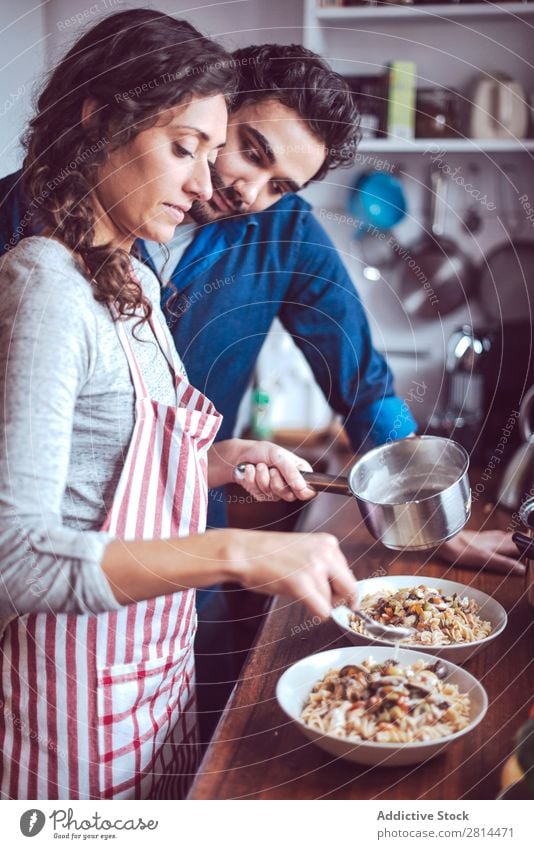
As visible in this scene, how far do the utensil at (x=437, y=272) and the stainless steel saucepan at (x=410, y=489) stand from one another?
919 millimetres

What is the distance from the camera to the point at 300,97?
33.5 inches

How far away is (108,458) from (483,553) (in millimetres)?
558

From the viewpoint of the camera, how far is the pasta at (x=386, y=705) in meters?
0.61

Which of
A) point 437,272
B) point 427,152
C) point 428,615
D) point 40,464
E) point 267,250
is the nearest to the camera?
point 40,464

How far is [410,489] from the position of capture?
834mm

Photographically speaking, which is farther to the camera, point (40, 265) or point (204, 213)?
point (204, 213)

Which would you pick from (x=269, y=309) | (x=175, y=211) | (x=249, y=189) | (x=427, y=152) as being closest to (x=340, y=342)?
(x=269, y=309)

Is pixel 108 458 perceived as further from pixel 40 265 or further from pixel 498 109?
pixel 498 109

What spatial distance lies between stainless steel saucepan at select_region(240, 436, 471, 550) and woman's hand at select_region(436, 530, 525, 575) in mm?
197

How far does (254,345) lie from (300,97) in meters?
0.30

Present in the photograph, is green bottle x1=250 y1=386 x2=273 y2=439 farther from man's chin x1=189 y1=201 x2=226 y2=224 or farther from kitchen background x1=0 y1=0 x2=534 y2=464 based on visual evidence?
man's chin x1=189 y1=201 x2=226 y2=224

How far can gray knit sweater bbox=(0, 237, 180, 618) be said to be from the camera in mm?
560

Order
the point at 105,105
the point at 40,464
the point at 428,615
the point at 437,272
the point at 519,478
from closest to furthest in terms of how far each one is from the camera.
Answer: the point at 40,464 < the point at 105,105 < the point at 428,615 < the point at 519,478 < the point at 437,272
